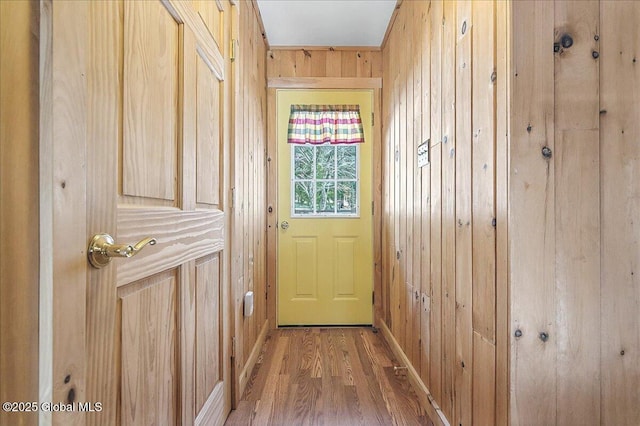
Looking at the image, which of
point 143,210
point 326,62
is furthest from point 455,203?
point 326,62

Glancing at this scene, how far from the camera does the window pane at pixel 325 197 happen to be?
310 centimetres

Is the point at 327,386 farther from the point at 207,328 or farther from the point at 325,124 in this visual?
the point at 325,124

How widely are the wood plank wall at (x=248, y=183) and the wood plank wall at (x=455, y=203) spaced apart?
0.99 metres

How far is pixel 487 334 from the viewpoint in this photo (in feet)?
3.76

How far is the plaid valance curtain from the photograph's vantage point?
3.04 metres

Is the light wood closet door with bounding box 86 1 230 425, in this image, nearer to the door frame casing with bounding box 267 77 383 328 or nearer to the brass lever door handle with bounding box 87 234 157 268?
the brass lever door handle with bounding box 87 234 157 268

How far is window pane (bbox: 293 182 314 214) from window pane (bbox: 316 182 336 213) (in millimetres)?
64

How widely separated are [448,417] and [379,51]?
110 inches

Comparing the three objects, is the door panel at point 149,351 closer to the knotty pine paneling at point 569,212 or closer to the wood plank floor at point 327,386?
the wood plank floor at point 327,386

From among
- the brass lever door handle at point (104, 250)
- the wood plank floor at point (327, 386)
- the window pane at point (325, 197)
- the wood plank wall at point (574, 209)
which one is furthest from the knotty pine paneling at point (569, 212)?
the window pane at point (325, 197)

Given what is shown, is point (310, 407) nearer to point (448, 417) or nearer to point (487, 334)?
point (448, 417)

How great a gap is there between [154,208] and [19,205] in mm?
429

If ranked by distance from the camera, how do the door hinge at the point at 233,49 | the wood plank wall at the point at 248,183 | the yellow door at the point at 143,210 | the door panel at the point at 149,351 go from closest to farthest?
the yellow door at the point at 143,210 → the door panel at the point at 149,351 → the door hinge at the point at 233,49 → the wood plank wall at the point at 248,183

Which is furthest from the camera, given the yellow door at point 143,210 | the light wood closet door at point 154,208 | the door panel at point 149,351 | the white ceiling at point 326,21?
the white ceiling at point 326,21
